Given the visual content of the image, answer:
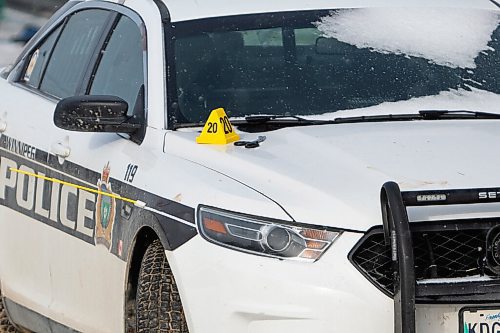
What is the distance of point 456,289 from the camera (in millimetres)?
4723

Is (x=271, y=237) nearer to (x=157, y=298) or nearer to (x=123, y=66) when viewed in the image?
(x=157, y=298)

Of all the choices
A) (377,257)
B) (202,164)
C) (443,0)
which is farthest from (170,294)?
(443,0)

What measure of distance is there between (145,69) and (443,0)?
55.2 inches

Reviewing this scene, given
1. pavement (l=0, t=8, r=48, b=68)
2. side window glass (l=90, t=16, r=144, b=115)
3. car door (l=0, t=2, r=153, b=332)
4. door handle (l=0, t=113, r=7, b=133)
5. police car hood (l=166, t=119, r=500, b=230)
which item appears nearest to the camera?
police car hood (l=166, t=119, r=500, b=230)

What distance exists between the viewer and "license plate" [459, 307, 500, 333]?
15.5 ft

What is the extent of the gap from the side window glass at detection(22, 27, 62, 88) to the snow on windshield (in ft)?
5.21

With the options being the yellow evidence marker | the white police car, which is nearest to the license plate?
the white police car

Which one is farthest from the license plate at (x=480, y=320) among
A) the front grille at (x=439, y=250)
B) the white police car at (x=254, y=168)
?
the front grille at (x=439, y=250)

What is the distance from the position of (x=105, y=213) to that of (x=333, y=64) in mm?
1076

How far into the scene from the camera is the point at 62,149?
6.41 meters

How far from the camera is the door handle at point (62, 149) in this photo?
20.9ft

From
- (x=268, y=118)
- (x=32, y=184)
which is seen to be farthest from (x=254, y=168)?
(x=32, y=184)

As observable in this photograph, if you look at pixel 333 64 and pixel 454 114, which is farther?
pixel 333 64

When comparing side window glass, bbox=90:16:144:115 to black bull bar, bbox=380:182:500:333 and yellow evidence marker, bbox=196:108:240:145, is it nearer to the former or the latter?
yellow evidence marker, bbox=196:108:240:145
